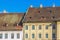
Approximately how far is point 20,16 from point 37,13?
6.13m

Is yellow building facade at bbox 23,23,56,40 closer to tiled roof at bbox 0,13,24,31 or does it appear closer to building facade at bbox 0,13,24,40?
building facade at bbox 0,13,24,40

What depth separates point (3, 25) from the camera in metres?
78.5

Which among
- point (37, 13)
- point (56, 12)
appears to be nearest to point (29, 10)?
point (37, 13)

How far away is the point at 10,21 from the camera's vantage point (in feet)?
263

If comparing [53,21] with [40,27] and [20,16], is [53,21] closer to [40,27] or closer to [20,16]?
[40,27]

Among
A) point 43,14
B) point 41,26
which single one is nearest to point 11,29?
point 41,26

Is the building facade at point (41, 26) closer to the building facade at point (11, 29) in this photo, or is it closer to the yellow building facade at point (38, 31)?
the yellow building facade at point (38, 31)

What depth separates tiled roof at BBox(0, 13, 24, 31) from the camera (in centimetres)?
7581

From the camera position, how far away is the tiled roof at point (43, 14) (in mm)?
75188

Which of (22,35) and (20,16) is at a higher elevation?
(20,16)

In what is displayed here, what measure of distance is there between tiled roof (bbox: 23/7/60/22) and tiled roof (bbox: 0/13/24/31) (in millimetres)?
3518

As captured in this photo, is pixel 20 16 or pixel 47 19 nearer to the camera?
pixel 47 19

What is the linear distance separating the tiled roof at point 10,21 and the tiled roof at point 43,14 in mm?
3518

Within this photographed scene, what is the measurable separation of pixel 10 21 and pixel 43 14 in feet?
33.8
